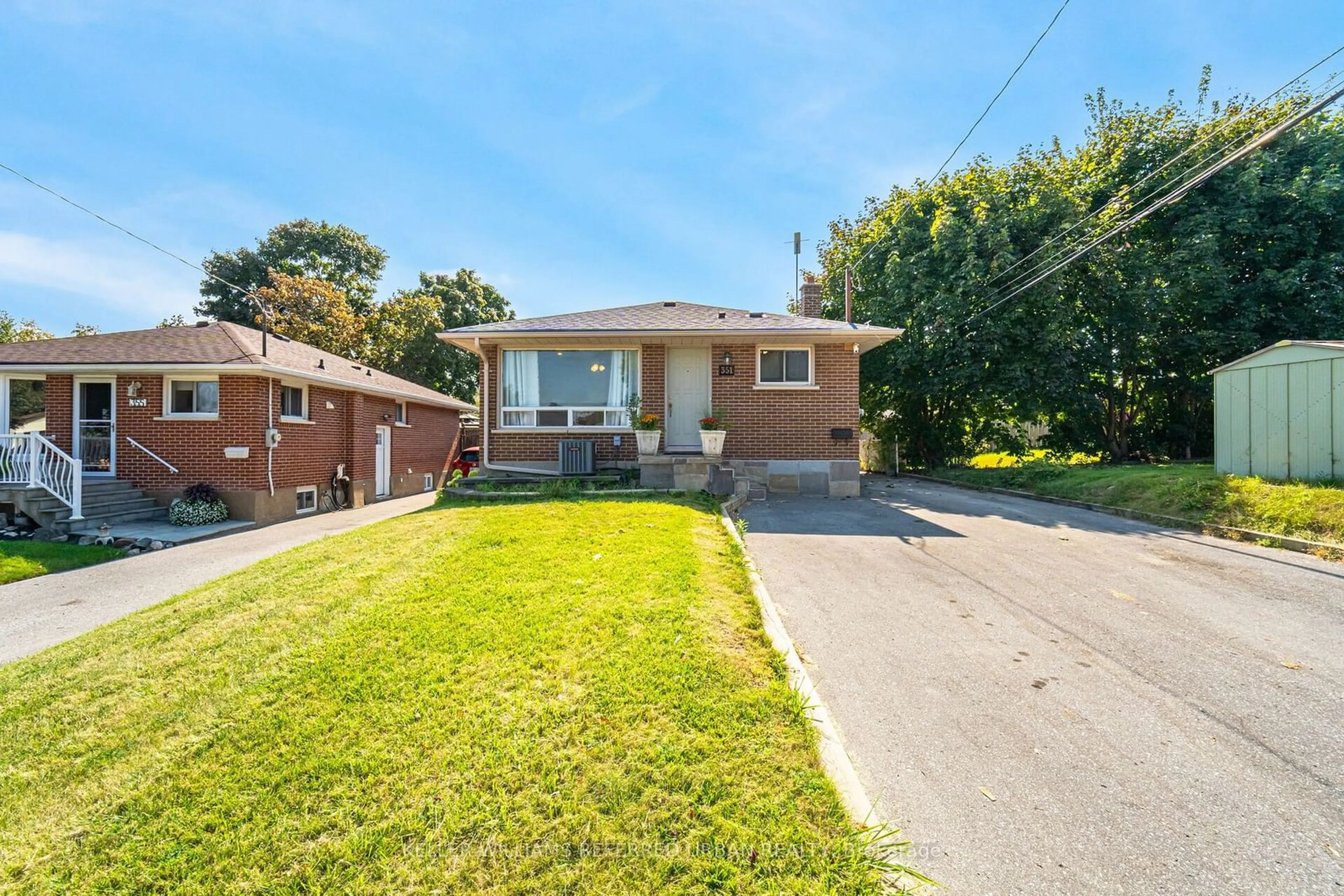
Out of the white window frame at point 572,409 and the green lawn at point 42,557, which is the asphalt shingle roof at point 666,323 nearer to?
the white window frame at point 572,409

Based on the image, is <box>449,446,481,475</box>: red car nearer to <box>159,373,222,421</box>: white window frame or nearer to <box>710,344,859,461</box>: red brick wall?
<box>159,373,222,421</box>: white window frame

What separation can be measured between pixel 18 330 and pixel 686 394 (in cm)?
3750

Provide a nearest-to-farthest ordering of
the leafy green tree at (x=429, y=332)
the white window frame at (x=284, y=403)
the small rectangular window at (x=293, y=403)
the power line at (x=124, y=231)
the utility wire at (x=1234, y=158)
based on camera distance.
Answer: the utility wire at (x=1234, y=158), the power line at (x=124, y=231), the white window frame at (x=284, y=403), the small rectangular window at (x=293, y=403), the leafy green tree at (x=429, y=332)

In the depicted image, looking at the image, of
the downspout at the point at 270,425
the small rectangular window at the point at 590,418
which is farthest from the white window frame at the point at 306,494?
the small rectangular window at the point at 590,418

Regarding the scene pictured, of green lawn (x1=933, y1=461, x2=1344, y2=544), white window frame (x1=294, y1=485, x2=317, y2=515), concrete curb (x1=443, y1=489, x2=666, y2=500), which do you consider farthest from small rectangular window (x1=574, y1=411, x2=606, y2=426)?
green lawn (x1=933, y1=461, x2=1344, y2=544)

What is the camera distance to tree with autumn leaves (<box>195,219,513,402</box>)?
23.6m

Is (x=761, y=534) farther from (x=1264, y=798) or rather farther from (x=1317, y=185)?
(x=1317, y=185)

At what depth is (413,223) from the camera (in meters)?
14.0

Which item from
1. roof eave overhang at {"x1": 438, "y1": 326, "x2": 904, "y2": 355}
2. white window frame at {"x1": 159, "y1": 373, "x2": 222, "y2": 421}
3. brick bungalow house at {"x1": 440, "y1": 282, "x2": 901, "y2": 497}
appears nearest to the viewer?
roof eave overhang at {"x1": 438, "y1": 326, "x2": 904, "y2": 355}

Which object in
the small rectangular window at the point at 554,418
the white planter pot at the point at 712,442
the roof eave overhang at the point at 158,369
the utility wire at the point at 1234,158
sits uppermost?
the utility wire at the point at 1234,158

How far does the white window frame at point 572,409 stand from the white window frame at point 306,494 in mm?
5512

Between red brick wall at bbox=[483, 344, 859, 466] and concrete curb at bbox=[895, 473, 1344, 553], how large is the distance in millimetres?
4301

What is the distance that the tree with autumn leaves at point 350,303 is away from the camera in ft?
77.5

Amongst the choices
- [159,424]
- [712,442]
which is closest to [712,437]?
[712,442]
